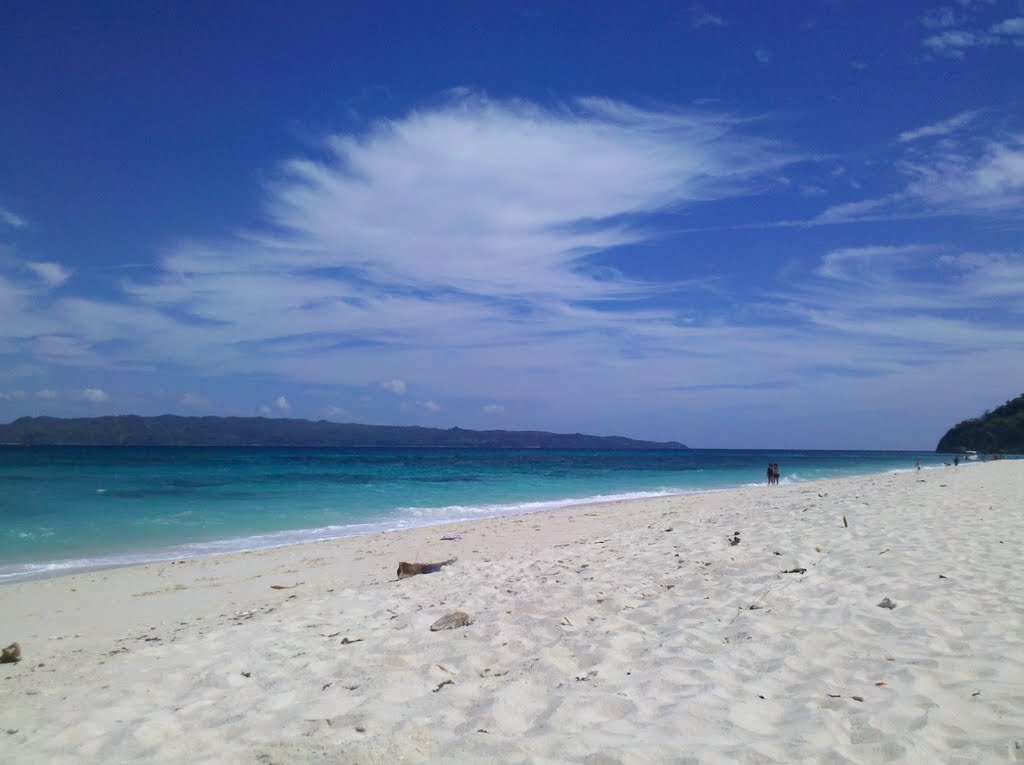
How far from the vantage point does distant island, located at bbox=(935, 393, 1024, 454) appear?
73.2 metres

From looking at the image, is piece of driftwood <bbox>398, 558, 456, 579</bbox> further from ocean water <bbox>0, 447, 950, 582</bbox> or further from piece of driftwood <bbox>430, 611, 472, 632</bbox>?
ocean water <bbox>0, 447, 950, 582</bbox>

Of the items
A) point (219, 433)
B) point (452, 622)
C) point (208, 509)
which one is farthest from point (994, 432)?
point (219, 433)

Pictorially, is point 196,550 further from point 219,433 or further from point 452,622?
point 219,433

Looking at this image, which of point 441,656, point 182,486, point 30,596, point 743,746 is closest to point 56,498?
point 182,486

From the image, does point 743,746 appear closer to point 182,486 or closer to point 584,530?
Result: point 584,530

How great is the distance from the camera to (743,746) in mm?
3090

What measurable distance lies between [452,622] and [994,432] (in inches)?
3637

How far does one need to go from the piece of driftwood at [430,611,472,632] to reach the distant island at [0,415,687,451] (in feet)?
407

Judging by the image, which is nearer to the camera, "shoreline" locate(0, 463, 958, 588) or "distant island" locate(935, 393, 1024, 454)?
"shoreline" locate(0, 463, 958, 588)

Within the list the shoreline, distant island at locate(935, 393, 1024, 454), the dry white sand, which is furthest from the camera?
distant island at locate(935, 393, 1024, 454)

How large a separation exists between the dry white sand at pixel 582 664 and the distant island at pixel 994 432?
80.7 metres

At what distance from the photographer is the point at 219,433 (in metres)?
123

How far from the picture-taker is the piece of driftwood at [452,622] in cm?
562

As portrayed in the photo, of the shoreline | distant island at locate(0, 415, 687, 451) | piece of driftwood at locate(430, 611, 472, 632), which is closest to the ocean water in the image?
the shoreline
